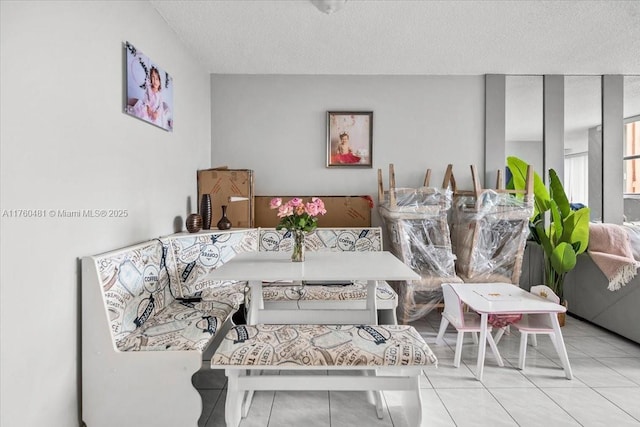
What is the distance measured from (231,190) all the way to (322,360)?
2342 millimetres

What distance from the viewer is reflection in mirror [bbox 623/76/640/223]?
4078 millimetres

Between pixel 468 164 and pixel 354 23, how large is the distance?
2036 mm

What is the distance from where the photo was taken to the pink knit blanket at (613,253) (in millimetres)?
3176

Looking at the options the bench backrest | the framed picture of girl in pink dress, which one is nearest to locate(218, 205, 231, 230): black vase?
the bench backrest

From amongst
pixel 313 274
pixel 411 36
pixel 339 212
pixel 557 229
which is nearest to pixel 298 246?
pixel 313 274

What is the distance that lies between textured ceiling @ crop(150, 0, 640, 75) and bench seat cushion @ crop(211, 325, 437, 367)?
2.14m

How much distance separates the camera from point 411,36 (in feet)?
10.3

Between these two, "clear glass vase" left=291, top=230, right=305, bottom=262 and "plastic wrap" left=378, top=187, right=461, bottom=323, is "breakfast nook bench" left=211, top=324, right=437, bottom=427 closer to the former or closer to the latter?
"clear glass vase" left=291, top=230, right=305, bottom=262

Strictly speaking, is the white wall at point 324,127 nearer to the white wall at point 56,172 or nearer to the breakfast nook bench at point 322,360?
the white wall at point 56,172

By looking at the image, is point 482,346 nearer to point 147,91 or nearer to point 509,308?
point 509,308

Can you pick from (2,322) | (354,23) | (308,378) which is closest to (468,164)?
(354,23)

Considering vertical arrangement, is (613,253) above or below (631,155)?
below

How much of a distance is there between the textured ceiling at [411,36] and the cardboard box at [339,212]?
52.3 inches

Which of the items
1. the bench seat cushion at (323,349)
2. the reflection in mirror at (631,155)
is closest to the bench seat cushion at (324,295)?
the bench seat cushion at (323,349)
